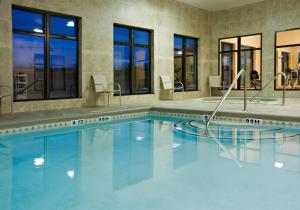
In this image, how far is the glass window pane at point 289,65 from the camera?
1065 cm

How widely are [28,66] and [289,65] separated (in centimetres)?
950

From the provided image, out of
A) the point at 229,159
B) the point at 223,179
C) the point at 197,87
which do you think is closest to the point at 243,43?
the point at 197,87

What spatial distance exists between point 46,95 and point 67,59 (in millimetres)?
1132

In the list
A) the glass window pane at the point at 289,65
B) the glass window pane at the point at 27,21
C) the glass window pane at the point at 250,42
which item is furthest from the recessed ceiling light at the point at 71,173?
the glass window pane at the point at 250,42

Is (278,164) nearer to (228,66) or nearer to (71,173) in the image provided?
(71,173)

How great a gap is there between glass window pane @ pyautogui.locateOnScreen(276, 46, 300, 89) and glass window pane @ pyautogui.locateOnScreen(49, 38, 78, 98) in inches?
258

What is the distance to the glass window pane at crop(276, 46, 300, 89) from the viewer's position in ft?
34.9

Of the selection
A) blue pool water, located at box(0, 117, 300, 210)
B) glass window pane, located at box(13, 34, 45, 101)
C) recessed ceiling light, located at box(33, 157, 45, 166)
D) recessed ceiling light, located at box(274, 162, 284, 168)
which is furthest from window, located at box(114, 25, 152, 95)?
recessed ceiling light, located at box(274, 162, 284, 168)

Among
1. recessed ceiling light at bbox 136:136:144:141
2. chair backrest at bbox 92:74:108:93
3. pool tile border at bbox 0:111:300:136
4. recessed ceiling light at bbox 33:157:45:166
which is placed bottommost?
recessed ceiling light at bbox 33:157:45:166

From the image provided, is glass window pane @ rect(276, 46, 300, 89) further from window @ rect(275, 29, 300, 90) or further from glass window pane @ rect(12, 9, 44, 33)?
glass window pane @ rect(12, 9, 44, 33)

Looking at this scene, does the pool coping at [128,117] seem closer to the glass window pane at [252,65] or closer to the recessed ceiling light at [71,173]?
the recessed ceiling light at [71,173]

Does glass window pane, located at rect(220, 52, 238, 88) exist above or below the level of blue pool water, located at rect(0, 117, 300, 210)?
above

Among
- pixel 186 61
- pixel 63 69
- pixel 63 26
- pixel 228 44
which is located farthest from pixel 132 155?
pixel 228 44

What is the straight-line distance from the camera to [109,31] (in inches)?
317
